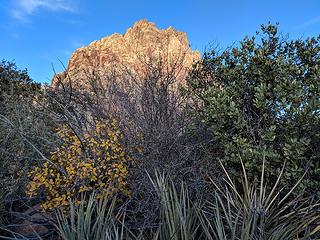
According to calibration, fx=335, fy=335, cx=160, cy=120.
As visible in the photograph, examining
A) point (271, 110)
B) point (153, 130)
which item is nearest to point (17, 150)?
point (153, 130)

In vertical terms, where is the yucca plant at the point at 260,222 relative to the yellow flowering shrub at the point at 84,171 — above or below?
below

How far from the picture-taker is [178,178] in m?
4.48

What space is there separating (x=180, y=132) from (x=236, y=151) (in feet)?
4.41

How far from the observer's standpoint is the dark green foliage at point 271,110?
13.9 feet

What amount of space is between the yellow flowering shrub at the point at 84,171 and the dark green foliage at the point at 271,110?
4.68ft

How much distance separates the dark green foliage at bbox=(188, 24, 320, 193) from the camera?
4.23 meters

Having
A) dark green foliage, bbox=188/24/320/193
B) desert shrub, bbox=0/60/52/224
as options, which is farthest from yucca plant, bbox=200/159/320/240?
desert shrub, bbox=0/60/52/224

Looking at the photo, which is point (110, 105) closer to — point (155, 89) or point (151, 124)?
point (155, 89)

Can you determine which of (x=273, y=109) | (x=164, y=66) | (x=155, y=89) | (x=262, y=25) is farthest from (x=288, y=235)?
(x=164, y=66)

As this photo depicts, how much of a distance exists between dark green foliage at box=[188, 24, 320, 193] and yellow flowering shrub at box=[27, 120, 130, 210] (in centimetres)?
143

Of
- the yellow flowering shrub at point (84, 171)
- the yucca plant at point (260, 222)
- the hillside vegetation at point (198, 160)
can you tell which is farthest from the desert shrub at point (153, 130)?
the yucca plant at point (260, 222)

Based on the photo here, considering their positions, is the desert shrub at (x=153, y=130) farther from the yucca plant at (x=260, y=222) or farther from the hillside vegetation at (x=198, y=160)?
the yucca plant at (x=260, y=222)

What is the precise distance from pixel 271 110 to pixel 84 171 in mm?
2684

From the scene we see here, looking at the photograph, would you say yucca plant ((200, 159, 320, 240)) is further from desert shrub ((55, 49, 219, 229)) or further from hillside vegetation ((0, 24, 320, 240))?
desert shrub ((55, 49, 219, 229))
